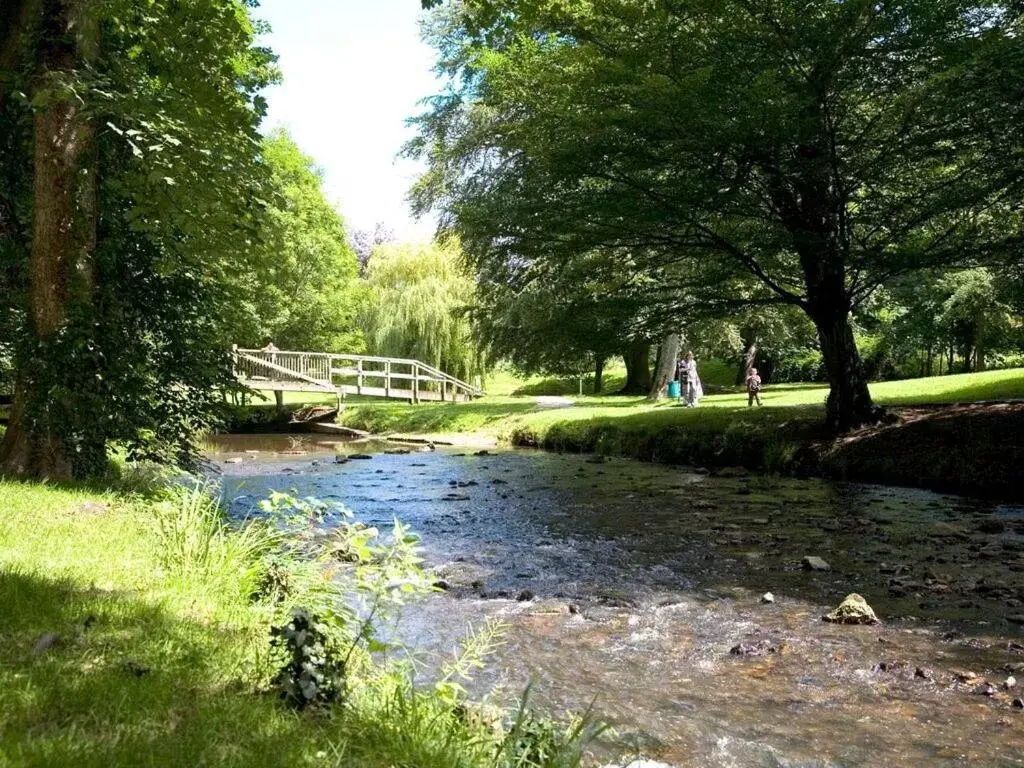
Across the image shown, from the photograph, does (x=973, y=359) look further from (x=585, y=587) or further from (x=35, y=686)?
(x=35, y=686)

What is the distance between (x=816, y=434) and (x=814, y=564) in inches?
321

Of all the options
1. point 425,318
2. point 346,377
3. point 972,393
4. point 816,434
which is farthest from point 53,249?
point 346,377

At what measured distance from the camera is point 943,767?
3.86 metres

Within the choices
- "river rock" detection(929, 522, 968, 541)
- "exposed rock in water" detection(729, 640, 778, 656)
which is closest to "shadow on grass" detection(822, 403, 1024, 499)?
"river rock" detection(929, 522, 968, 541)

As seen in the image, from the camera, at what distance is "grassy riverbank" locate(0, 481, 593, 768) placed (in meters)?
2.68

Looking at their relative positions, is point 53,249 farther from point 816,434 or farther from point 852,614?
point 816,434

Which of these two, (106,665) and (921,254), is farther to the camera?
(921,254)

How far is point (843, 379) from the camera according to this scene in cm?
1512

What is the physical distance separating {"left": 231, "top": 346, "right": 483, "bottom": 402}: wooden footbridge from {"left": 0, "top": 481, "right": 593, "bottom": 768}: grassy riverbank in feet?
75.3

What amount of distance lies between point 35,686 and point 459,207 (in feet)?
44.1

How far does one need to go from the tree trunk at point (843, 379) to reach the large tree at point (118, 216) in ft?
36.5

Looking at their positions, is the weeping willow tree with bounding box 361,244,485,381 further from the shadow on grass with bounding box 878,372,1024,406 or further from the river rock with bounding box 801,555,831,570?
the river rock with bounding box 801,555,831,570

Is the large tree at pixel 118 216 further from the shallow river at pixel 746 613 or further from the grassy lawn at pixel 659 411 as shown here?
the grassy lawn at pixel 659 411

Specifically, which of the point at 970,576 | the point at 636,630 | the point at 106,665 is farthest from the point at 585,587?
the point at 106,665
